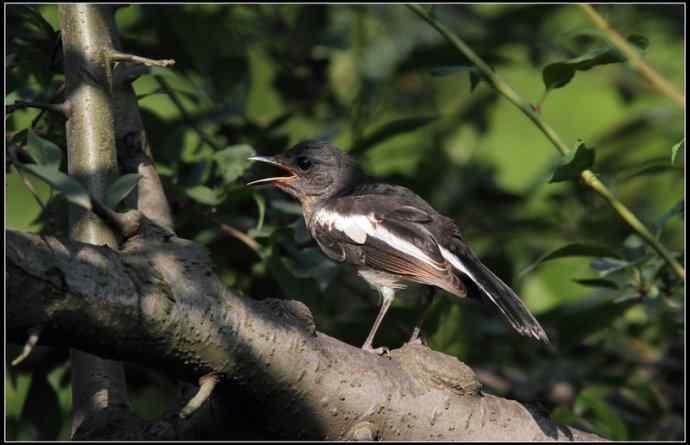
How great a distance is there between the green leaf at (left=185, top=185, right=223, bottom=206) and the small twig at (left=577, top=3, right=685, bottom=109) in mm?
1790

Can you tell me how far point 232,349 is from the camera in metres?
2.53

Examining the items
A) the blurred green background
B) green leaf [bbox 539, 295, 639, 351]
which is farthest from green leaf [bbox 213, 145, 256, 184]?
green leaf [bbox 539, 295, 639, 351]

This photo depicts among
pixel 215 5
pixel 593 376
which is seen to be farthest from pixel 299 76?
pixel 593 376

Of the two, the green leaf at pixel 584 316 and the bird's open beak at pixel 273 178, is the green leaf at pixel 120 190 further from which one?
the green leaf at pixel 584 316

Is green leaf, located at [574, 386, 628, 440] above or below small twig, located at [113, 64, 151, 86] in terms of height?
below

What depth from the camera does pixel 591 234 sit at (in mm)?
5461

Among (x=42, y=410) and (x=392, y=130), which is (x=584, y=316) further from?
(x=42, y=410)

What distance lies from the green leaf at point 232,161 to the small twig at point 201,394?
60.2 inches

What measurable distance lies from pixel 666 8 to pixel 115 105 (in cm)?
453

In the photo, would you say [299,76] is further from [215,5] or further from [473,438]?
[473,438]

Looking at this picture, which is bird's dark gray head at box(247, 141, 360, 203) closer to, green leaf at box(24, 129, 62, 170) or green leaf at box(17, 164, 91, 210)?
green leaf at box(24, 129, 62, 170)

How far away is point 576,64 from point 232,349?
1669 millimetres

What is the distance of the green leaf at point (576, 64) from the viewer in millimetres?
3236

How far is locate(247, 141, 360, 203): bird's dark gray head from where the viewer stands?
5.19m
